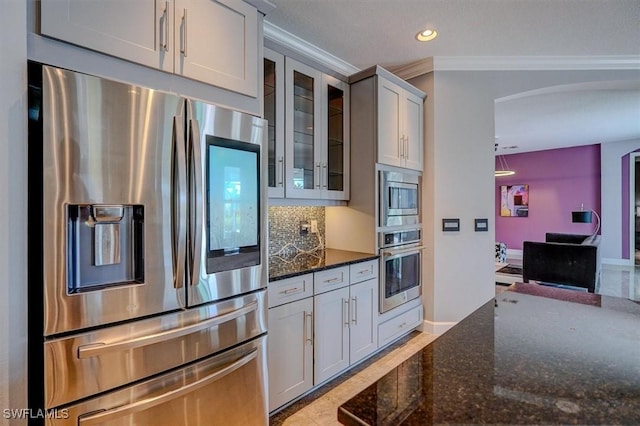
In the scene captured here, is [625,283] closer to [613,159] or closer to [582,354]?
[613,159]

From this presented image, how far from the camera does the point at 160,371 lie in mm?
1325

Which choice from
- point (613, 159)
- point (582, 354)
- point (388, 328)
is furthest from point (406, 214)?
point (613, 159)

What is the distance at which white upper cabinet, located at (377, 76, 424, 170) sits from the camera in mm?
2803

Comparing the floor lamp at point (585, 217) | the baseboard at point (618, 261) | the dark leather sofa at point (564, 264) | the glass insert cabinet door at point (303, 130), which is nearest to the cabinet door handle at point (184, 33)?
the glass insert cabinet door at point (303, 130)

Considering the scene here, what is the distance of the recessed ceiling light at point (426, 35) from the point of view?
2.59 meters

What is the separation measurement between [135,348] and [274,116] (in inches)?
67.4

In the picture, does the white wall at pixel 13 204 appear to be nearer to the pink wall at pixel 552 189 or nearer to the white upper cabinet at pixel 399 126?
the white upper cabinet at pixel 399 126

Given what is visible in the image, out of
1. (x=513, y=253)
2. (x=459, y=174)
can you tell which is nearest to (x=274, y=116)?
(x=459, y=174)

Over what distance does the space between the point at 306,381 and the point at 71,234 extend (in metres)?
1.65

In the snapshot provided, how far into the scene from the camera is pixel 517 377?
2.56ft

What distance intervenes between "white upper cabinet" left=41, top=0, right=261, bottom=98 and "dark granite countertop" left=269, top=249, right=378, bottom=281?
1.09 meters

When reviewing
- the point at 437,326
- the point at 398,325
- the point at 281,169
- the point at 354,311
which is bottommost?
the point at 437,326

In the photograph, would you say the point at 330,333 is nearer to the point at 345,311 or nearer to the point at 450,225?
the point at 345,311

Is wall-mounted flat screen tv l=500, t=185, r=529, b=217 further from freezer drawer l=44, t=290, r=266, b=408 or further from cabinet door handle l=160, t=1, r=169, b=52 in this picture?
cabinet door handle l=160, t=1, r=169, b=52
